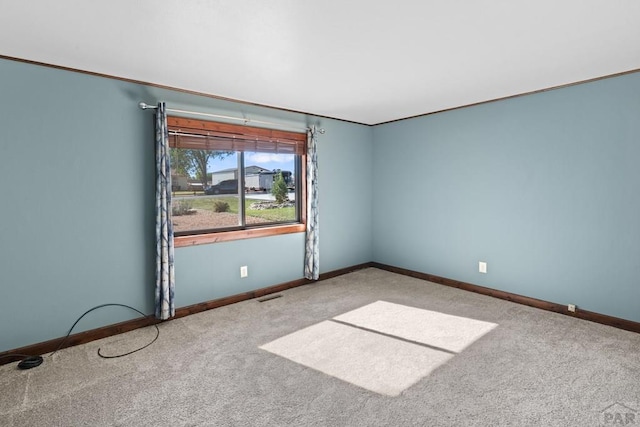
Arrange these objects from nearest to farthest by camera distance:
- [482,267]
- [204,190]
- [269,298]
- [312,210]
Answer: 1. [204,190]
2. [269,298]
3. [482,267]
4. [312,210]

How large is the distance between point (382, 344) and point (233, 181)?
95.2 inches

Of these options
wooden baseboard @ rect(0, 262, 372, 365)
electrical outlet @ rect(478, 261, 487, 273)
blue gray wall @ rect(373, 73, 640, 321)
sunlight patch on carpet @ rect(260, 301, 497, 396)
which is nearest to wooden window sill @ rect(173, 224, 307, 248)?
wooden baseboard @ rect(0, 262, 372, 365)

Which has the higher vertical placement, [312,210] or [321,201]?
[321,201]

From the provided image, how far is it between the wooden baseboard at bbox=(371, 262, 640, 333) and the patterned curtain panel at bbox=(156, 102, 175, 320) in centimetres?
314

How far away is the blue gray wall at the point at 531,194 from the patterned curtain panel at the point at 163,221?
10.2 feet

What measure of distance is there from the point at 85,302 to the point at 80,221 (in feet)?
2.24

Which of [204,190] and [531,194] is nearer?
[531,194]

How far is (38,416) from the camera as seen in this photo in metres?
1.98

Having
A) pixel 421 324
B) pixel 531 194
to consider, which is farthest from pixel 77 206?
pixel 531 194

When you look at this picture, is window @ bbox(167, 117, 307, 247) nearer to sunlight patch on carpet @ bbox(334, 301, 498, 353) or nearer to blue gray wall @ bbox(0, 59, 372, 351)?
blue gray wall @ bbox(0, 59, 372, 351)

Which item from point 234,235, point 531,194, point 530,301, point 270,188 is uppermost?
point 270,188

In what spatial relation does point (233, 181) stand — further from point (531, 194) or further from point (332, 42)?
point (531, 194)

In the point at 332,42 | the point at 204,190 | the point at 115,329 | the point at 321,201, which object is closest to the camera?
the point at 332,42

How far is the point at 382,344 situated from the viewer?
9.29ft
